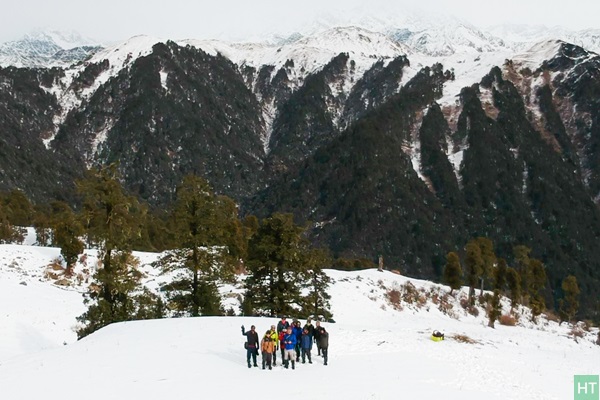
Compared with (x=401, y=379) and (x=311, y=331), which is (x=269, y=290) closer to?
(x=311, y=331)

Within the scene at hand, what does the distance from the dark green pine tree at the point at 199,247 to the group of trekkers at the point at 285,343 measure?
416 inches

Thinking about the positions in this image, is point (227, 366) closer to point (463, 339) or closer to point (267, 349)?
point (267, 349)

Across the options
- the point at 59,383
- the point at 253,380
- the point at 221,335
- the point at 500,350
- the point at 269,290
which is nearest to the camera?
Answer: the point at 59,383

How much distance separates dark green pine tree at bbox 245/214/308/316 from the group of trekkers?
11696mm

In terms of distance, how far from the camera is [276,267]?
112 feet

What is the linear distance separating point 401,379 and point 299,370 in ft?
12.9

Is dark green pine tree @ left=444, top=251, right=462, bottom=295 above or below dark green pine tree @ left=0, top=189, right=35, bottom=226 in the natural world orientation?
below

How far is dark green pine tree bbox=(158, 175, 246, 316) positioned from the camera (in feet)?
103

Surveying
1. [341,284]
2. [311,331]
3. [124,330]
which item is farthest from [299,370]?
[341,284]

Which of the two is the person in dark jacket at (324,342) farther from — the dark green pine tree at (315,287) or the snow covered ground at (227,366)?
the dark green pine tree at (315,287)

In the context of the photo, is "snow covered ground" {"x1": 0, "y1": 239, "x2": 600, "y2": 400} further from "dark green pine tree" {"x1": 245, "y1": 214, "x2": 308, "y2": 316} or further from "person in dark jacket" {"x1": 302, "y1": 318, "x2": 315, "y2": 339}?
"dark green pine tree" {"x1": 245, "y1": 214, "x2": 308, "y2": 316}

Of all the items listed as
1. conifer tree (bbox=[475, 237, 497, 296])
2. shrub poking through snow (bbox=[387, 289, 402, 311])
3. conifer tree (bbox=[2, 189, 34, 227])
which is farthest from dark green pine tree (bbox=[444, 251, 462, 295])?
conifer tree (bbox=[2, 189, 34, 227])

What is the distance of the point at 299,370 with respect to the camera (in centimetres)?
2108

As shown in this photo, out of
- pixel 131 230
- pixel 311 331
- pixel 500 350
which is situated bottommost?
pixel 500 350
